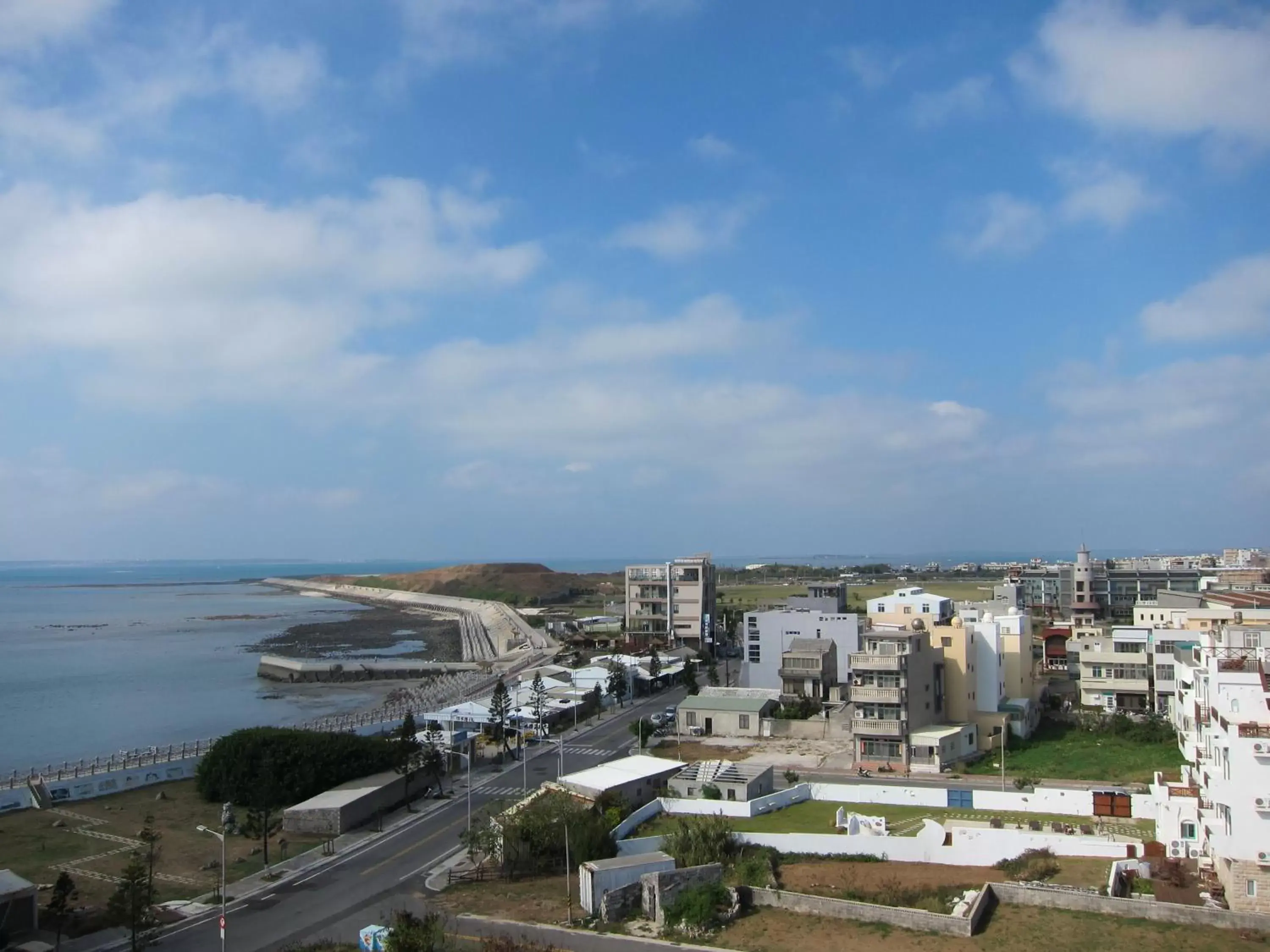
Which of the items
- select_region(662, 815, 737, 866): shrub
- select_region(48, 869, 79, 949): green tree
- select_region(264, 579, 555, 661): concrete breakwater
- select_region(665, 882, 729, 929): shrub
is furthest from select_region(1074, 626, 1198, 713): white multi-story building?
select_region(264, 579, 555, 661): concrete breakwater

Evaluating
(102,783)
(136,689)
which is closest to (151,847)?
(102,783)

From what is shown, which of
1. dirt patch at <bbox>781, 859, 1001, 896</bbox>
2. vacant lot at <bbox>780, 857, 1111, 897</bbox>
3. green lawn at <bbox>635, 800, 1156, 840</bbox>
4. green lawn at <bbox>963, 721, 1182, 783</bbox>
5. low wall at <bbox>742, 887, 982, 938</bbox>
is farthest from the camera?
green lawn at <bbox>963, 721, 1182, 783</bbox>

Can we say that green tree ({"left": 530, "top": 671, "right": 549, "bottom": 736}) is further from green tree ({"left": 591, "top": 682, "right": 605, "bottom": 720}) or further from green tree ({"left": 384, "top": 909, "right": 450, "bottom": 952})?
green tree ({"left": 384, "top": 909, "right": 450, "bottom": 952})

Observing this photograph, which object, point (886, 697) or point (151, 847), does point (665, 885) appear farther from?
point (886, 697)

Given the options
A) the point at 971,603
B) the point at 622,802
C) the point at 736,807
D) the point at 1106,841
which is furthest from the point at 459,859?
the point at 971,603

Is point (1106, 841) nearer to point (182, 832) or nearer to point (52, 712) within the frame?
point (182, 832)

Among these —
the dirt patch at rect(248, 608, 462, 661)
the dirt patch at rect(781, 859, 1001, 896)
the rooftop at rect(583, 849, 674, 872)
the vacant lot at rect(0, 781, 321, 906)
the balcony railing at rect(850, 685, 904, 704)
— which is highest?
the balcony railing at rect(850, 685, 904, 704)
